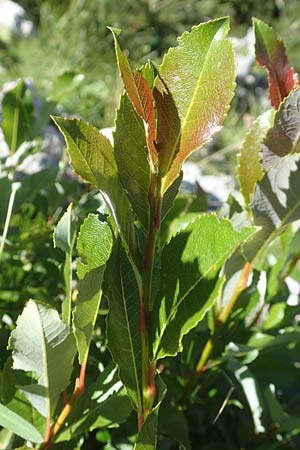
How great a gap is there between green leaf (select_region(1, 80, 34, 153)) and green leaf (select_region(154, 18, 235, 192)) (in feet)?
1.30

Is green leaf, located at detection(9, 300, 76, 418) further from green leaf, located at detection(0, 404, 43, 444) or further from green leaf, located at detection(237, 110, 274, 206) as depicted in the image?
green leaf, located at detection(237, 110, 274, 206)

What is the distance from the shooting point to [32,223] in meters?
0.85

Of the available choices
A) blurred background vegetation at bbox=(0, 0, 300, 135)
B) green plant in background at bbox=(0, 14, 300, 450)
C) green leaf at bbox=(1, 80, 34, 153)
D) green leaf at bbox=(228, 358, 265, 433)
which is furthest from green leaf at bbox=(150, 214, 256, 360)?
blurred background vegetation at bbox=(0, 0, 300, 135)

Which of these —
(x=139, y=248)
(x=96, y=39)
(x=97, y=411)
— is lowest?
(x=96, y=39)

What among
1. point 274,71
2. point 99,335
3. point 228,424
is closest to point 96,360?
point 99,335

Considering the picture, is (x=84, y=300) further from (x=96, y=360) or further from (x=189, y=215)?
(x=189, y=215)

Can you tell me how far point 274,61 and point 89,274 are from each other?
0.27 metres

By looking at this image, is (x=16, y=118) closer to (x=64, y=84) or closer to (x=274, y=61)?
(x=64, y=84)

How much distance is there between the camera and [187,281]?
45 centimetres

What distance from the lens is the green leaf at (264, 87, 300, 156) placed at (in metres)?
0.50

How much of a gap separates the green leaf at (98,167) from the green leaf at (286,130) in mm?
146

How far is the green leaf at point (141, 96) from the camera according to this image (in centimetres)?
41

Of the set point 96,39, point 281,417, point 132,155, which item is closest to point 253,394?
point 281,417

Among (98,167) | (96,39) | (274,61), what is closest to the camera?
(98,167)
